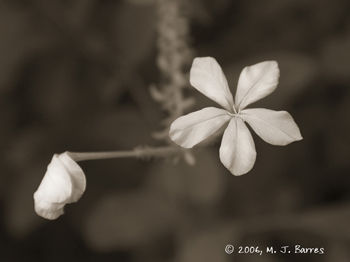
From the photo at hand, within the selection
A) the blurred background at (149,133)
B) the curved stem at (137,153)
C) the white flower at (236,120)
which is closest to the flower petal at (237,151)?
the white flower at (236,120)

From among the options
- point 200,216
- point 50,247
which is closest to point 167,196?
point 200,216

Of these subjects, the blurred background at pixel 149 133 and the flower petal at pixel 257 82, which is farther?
the blurred background at pixel 149 133

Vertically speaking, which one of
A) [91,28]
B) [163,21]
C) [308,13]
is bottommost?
[163,21]

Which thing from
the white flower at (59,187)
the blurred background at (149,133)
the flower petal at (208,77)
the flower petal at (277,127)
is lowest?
the white flower at (59,187)

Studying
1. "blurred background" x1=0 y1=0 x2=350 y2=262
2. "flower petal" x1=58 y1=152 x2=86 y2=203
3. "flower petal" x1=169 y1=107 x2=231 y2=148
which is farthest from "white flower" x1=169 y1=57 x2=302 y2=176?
"blurred background" x1=0 y1=0 x2=350 y2=262

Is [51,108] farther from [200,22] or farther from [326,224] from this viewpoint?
[326,224]

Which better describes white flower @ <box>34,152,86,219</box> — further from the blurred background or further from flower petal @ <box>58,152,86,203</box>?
the blurred background

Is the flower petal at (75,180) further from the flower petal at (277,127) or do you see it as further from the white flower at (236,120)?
the flower petal at (277,127)

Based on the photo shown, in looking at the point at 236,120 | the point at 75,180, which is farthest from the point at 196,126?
the point at 75,180
